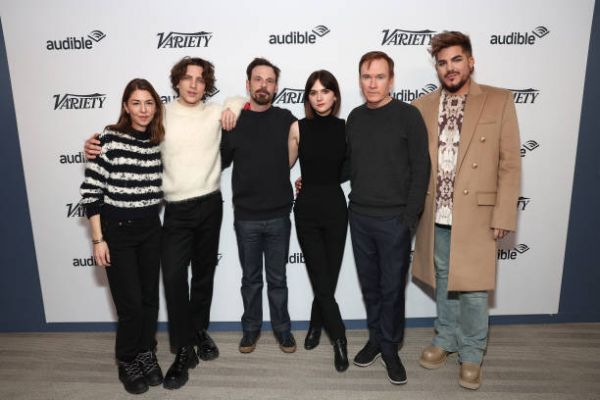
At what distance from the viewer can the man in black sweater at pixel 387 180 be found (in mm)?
2328

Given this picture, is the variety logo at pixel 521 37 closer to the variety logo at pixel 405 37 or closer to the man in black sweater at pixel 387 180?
the variety logo at pixel 405 37

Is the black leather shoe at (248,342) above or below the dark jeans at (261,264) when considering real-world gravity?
below

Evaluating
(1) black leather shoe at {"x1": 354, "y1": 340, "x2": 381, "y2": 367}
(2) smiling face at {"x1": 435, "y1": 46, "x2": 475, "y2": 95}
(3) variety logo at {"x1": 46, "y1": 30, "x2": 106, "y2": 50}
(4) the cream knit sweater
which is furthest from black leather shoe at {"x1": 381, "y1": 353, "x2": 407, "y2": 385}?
(3) variety logo at {"x1": 46, "y1": 30, "x2": 106, "y2": 50}

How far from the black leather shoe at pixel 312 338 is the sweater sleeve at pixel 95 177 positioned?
5.36 ft

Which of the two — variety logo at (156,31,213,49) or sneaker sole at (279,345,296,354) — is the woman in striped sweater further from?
sneaker sole at (279,345,296,354)

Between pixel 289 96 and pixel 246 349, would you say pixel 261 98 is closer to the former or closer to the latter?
pixel 289 96

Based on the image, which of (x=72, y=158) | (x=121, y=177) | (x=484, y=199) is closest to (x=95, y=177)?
(x=121, y=177)

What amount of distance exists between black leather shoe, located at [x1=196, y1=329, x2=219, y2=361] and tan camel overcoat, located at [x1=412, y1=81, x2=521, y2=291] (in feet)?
5.21

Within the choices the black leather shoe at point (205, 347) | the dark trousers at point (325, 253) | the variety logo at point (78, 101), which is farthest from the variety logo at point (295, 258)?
the variety logo at point (78, 101)

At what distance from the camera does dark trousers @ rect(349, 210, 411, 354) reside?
2.40 m

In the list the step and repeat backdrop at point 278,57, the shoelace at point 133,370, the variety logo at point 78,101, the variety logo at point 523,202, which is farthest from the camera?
the variety logo at point 523,202

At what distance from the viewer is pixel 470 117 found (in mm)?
2311

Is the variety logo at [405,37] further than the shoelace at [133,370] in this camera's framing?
Yes

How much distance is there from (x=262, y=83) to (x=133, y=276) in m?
1.35
